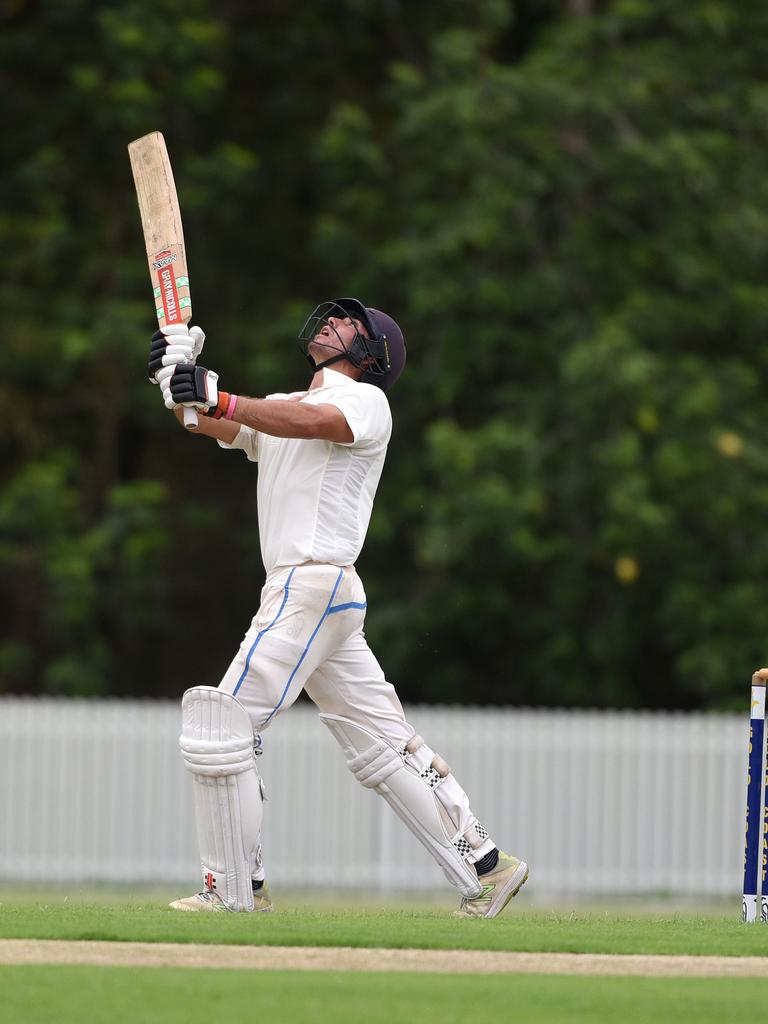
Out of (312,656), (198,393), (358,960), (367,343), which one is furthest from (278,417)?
(358,960)

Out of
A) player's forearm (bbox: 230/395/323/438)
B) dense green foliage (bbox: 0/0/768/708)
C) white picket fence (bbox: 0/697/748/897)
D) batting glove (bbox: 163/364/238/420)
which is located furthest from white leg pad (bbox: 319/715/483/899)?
dense green foliage (bbox: 0/0/768/708)

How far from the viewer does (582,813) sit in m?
15.5

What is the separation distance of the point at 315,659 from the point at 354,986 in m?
1.75

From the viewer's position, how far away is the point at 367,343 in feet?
22.9

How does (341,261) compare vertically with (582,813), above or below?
above

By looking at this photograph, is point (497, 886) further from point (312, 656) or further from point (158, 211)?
point (158, 211)

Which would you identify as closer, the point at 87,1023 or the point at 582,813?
the point at 87,1023

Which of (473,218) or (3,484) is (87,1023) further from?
(3,484)

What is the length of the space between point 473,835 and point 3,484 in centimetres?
1261

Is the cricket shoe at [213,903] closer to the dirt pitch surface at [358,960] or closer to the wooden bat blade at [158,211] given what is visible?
the dirt pitch surface at [358,960]

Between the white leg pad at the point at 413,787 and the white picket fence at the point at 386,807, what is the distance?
8412 millimetres

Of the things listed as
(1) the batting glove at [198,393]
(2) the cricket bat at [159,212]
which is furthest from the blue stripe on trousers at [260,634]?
(2) the cricket bat at [159,212]

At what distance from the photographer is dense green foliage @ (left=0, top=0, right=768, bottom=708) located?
1644 cm

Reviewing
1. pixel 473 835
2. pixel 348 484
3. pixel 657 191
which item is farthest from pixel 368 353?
pixel 657 191
